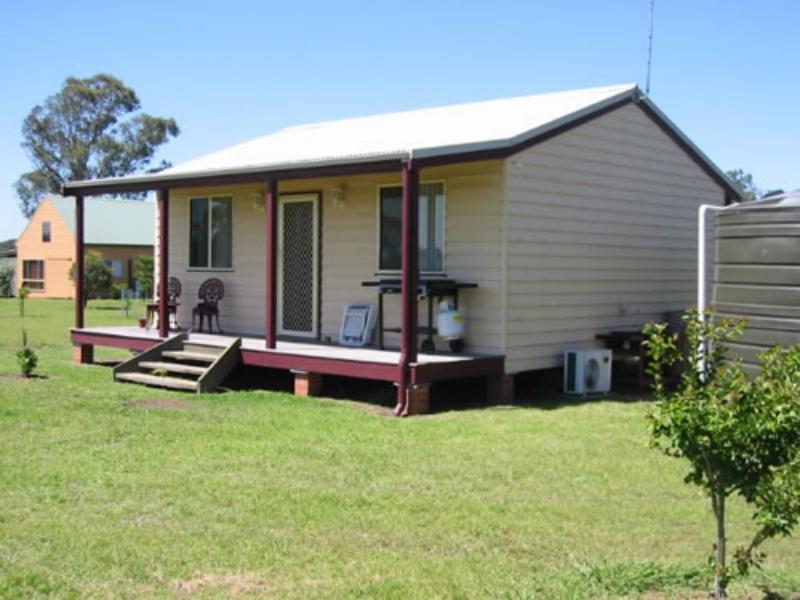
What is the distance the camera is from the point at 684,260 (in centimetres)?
1412

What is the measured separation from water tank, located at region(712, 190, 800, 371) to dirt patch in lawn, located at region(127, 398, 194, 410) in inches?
220

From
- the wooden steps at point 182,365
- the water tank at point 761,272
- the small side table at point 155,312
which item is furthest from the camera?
the small side table at point 155,312

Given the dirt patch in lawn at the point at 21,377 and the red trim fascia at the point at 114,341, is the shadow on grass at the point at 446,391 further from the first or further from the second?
the dirt patch in lawn at the point at 21,377

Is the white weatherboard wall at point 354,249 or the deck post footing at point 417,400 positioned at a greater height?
the white weatherboard wall at point 354,249

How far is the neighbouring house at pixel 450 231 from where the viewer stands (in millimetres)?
10953

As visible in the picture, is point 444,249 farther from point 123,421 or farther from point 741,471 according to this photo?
point 741,471

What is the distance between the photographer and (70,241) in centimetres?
4584

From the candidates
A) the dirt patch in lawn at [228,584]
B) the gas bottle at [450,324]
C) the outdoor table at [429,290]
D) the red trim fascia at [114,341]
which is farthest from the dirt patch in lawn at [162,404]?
the dirt patch in lawn at [228,584]

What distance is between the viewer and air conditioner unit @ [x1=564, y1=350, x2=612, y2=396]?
37.9ft

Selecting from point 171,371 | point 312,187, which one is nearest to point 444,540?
point 171,371

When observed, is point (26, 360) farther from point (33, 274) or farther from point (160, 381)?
point (33, 274)

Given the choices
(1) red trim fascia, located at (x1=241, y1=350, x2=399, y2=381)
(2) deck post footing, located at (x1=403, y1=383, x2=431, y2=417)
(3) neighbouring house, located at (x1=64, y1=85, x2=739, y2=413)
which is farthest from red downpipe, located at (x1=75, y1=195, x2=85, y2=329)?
(2) deck post footing, located at (x1=403, y1=383, x2=431, y2=417)

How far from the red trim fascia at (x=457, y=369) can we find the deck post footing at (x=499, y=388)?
0.29ft

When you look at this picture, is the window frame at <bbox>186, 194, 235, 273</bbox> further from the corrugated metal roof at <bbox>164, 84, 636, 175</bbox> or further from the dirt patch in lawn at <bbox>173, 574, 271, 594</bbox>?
the dirt patch in lawn at <bbox>173, 574, 271, 594</bbox>
